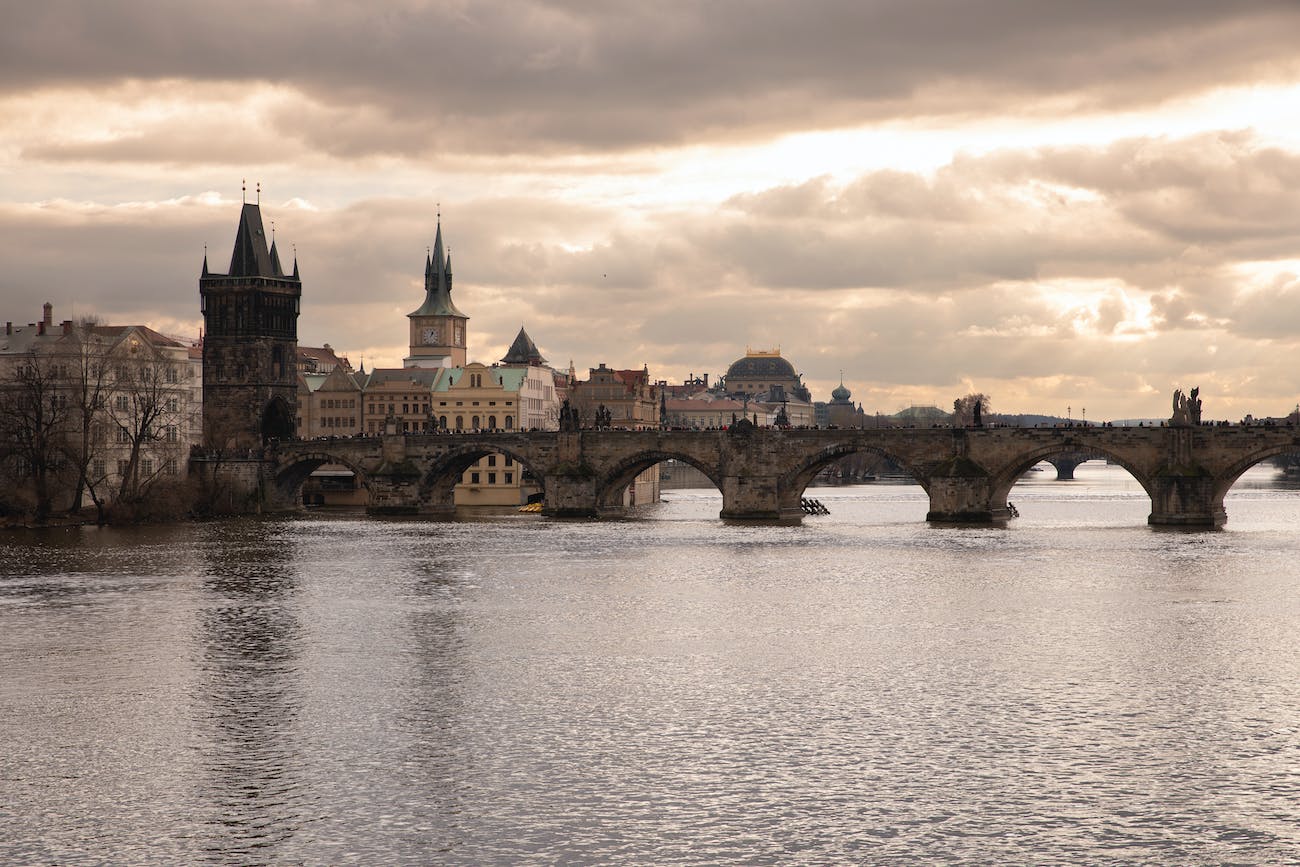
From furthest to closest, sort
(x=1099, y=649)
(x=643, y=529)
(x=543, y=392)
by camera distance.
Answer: (x=543, y=392)
(x=643, y=529)
(x=1099, y=649)

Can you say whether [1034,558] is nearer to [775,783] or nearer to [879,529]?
[879,529]

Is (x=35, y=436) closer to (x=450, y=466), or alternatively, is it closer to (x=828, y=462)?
(x=450, y=466)

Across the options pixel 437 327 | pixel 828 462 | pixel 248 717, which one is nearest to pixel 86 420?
pixel 828 462

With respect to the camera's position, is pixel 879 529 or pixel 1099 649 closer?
pixel 1099 649

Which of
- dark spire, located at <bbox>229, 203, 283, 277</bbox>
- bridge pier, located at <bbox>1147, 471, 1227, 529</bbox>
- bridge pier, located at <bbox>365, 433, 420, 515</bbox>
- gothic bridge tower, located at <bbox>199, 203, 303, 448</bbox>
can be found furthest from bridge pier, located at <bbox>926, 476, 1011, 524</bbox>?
dark spire, located at <bbox>229, 203, 283, 277</bbox>

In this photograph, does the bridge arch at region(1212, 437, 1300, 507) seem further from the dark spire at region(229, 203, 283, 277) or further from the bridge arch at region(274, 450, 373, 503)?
the dark spire at region(229, 203, 283, 277)

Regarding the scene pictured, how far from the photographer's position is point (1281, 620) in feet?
139

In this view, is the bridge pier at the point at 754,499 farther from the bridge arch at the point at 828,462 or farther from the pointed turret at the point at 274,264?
the pointed turret at the point at 274,264

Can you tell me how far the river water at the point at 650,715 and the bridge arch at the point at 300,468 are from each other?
46553 mm

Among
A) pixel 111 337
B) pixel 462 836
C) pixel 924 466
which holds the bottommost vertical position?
pixel 462 836

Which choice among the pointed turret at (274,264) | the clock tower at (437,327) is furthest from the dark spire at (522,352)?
the pointed turret at (274,264)

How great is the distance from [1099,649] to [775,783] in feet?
50.1

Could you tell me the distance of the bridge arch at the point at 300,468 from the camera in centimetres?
10450

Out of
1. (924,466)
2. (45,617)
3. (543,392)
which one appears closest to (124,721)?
(45,617)
